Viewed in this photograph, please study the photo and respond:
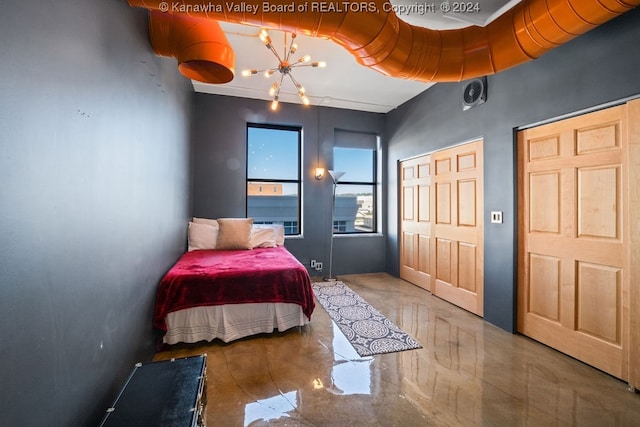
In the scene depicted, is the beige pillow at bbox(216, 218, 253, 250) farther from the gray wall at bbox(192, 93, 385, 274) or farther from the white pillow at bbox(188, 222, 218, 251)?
the gray wall at bbox(192, 93, 385, 274)

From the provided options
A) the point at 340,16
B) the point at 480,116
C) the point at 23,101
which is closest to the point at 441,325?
the point at 480,116

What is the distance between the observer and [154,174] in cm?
208

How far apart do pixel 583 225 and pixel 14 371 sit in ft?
10.4

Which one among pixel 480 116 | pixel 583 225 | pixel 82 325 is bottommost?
pixel 82 325

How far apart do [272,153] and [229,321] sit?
278 centimetres

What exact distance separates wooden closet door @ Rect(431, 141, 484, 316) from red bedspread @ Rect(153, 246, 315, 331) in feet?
6.03

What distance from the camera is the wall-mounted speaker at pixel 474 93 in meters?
2.77

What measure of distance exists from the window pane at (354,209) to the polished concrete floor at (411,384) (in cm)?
→ 231

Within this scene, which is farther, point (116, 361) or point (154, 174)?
point (154, 174)

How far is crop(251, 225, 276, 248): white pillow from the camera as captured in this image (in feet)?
11.9

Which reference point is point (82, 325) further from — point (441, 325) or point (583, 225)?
point (583, 225)

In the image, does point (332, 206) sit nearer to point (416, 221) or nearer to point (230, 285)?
point (416, 221)

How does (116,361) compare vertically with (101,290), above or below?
below

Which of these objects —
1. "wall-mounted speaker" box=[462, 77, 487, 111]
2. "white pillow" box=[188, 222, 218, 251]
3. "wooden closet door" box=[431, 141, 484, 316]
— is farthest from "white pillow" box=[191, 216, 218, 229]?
"wall-mounted speaker" box=[462, 77, 487, 111]
